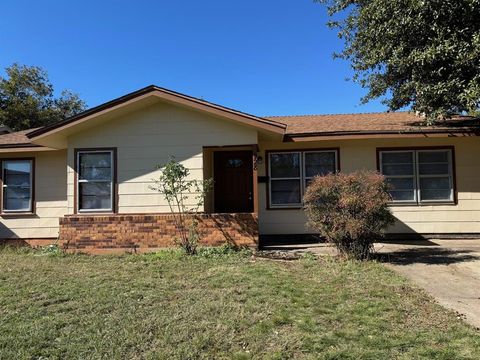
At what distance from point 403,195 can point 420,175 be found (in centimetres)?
71

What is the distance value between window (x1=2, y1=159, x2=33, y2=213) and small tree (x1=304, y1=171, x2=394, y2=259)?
8392 mm

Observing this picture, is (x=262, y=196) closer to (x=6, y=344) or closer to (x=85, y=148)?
(x=85, y=148)

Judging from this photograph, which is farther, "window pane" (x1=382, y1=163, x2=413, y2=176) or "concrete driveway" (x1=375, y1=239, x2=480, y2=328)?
"window pane" (x1=382, y1=163, x2=413, y2=176)

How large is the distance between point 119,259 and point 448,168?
8882mm

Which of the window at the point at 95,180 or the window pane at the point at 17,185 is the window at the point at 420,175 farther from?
the window pane at the point at 17,185

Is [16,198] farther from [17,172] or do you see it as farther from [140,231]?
[140,231]

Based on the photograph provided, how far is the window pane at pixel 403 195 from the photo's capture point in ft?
38.6

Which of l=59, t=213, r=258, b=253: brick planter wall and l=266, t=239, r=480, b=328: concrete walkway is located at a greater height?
l=59, t=213, r=258, b=253: brick planter wall

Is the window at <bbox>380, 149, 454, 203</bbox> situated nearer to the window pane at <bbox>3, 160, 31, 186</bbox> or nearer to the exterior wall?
the exterior wall

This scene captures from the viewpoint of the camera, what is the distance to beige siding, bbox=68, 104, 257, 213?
35.5 feet

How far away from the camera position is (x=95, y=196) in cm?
1108

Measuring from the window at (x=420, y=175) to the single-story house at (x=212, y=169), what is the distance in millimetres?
27

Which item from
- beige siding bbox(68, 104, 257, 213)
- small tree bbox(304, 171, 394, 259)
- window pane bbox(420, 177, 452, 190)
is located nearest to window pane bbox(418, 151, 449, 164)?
window pane bbox(420, 177, 452, 190)

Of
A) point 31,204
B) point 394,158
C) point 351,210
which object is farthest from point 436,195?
point 31,204
